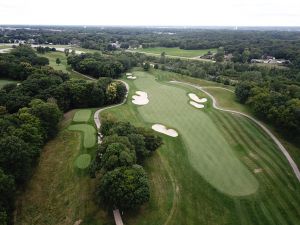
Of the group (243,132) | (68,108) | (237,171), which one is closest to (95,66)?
(68,108)

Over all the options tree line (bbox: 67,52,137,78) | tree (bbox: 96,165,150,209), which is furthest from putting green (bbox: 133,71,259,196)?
tree line (bbox: 67,52,137,78)

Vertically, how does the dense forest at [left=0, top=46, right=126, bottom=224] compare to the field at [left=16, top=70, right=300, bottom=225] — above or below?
above

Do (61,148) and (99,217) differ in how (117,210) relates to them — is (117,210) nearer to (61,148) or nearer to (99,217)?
(99,217)

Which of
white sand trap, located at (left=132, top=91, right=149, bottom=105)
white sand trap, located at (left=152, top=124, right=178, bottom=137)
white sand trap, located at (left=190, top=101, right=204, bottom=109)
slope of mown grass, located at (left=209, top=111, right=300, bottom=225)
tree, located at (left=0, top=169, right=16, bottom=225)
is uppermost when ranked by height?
tree, located at (left=0, top=169, right=16, bottom=225)

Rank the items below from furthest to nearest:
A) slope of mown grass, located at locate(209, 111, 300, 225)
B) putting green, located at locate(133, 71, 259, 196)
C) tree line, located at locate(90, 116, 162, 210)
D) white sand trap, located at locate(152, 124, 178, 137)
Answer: white sand trap, located at locate(152, 124, 178, 137), putting green, located at locate(133, 71, 259, 196), slope of mown grass, located at locate(209, 111, 300, 225), tree line, located at locate(90, 116, 162, 210)

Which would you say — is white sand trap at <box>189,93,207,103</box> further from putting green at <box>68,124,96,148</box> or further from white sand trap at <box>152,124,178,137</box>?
putting green at <box>68,124,96,148</box>

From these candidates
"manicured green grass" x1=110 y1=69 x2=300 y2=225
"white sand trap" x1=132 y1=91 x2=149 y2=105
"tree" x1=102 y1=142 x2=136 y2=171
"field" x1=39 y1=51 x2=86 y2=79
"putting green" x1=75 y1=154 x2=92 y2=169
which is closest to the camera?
"manicured green grass" x1=110 y1=69 x2=300 y2=225
